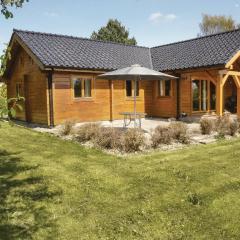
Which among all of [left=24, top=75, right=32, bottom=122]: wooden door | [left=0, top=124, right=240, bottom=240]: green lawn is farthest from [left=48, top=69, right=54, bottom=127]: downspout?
[left=0, top=124, right=240, bottom=240]: green lawn

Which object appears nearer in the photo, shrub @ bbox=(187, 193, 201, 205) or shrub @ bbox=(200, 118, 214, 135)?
shrub @ bbox=(187, 193, 201, 205)

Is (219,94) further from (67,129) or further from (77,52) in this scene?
(77,52)

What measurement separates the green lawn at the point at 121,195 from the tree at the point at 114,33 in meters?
44.5

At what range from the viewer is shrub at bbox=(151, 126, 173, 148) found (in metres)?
11.1

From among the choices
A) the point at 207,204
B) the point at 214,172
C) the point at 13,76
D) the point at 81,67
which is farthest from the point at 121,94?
the point at 207,204

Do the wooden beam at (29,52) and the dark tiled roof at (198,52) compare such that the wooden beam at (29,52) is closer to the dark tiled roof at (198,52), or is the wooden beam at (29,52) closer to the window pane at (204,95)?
the dark tiled roof at (198,52)

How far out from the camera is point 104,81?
61.9 feet

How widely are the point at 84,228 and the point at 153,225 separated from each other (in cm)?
108

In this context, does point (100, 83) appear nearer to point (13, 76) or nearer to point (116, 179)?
point (13, 76)

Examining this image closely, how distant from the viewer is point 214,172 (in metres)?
7.76

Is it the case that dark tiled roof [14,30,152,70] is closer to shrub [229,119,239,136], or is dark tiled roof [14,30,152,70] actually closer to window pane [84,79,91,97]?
window pane [84,79,91,97]

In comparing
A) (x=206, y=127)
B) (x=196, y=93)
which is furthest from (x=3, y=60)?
(x=196, y=93)

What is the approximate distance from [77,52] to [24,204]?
556 inches

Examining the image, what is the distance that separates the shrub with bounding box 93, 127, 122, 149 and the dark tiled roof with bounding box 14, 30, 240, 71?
6044 millimetres
